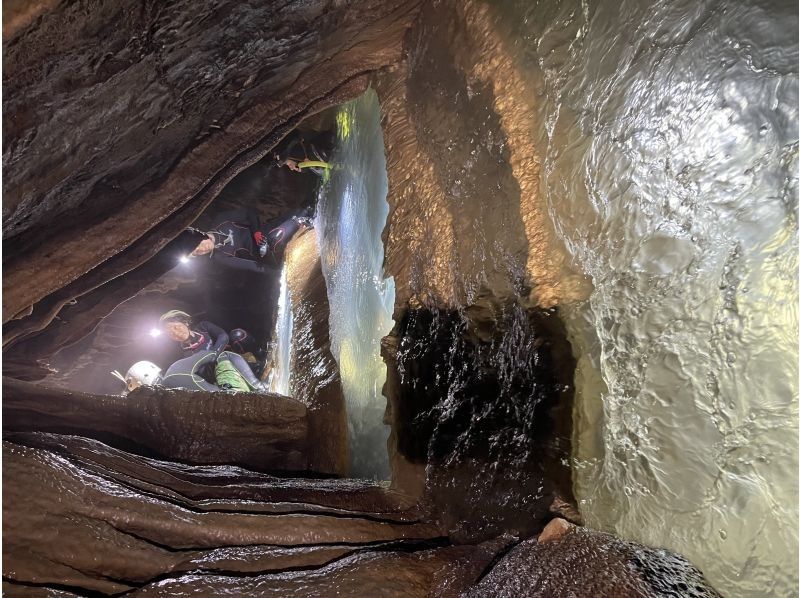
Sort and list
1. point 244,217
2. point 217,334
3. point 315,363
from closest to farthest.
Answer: point 315,363 → point 244,217 → point 217,334

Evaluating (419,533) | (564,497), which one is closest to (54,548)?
(419,533)

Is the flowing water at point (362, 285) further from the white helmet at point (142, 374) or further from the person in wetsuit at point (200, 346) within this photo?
the white helmet at point (142, 374)

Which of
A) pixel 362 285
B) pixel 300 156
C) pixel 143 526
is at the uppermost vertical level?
pixel 300 156

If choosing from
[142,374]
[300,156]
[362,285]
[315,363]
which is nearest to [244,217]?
[300,156]

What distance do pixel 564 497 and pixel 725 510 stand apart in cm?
75

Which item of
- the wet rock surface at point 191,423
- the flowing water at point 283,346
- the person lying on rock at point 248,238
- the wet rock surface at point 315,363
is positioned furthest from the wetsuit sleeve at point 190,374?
the wet rock surface at point 191,423

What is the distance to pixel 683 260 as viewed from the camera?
172 centimetres

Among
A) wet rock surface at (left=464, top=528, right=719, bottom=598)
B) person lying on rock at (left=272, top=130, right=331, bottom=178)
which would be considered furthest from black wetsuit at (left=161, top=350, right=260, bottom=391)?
wet rock surface at (left=464, top=528, right=719, bottom=598)

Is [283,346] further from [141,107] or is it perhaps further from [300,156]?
[141,107]

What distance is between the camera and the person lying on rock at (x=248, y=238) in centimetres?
907

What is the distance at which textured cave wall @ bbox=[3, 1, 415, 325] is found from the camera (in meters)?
1.84

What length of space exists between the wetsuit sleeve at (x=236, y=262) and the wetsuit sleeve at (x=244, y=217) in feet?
2.26

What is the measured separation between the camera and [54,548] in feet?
6.58

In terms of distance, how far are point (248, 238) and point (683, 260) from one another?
8542 millimetres
